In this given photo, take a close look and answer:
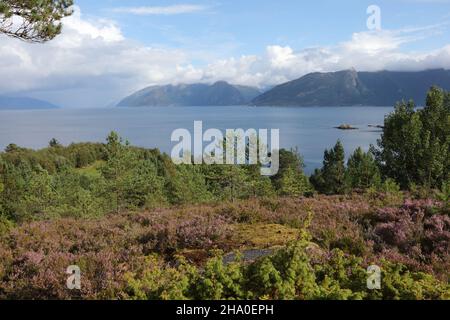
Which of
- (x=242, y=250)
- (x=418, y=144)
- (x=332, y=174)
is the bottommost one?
(x=332, y=174)

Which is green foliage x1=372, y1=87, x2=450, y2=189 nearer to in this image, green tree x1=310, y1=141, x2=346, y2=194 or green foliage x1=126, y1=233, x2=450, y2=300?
green tree x1=310, y1=141, x2=346, y2=194

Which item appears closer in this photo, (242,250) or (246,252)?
(246,252)

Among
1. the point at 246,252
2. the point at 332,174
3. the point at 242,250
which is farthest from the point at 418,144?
the point at 246,252

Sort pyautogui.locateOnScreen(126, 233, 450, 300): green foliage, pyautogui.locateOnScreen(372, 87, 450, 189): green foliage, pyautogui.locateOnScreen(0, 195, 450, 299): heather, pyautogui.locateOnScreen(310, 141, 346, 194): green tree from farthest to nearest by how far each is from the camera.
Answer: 1. pyautogui.locateOnScreen(310, 141, 346, 194): green tree
2. pyautogui.locateOnScreen(372, 87, 450, 189): green foliage
3. pyautogui.locateOnScreen(0, 195, 450, 299): heather
4. pyautogui.locateOnScreen(126, 233, 450, 300): green foliage

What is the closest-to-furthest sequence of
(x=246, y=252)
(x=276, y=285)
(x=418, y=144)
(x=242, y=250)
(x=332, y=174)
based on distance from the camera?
(x=276, y=285) < (x=246, y=252) < (x=242, y=250) < (x=418, y=144) < (x=332, y=174)

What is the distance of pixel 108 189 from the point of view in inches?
1783

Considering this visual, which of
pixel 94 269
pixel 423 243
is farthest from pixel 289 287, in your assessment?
pixel 423 243

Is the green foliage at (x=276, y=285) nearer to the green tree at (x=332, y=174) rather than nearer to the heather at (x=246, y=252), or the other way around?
the heather at (x=246, y=252)

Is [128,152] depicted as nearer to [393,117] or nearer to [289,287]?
[393,117]

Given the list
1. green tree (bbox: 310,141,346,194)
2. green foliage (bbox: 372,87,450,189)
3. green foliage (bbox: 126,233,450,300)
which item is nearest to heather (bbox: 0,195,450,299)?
green foliage (bbox: 126,233,450,300)

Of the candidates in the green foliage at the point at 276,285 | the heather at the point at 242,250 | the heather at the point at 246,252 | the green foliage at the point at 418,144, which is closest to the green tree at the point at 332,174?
the green foliage at the point at 418,144

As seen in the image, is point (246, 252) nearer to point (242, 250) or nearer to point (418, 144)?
point (242, 250)

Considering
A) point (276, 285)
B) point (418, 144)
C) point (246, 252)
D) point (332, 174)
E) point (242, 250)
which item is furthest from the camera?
point (332, 174)
